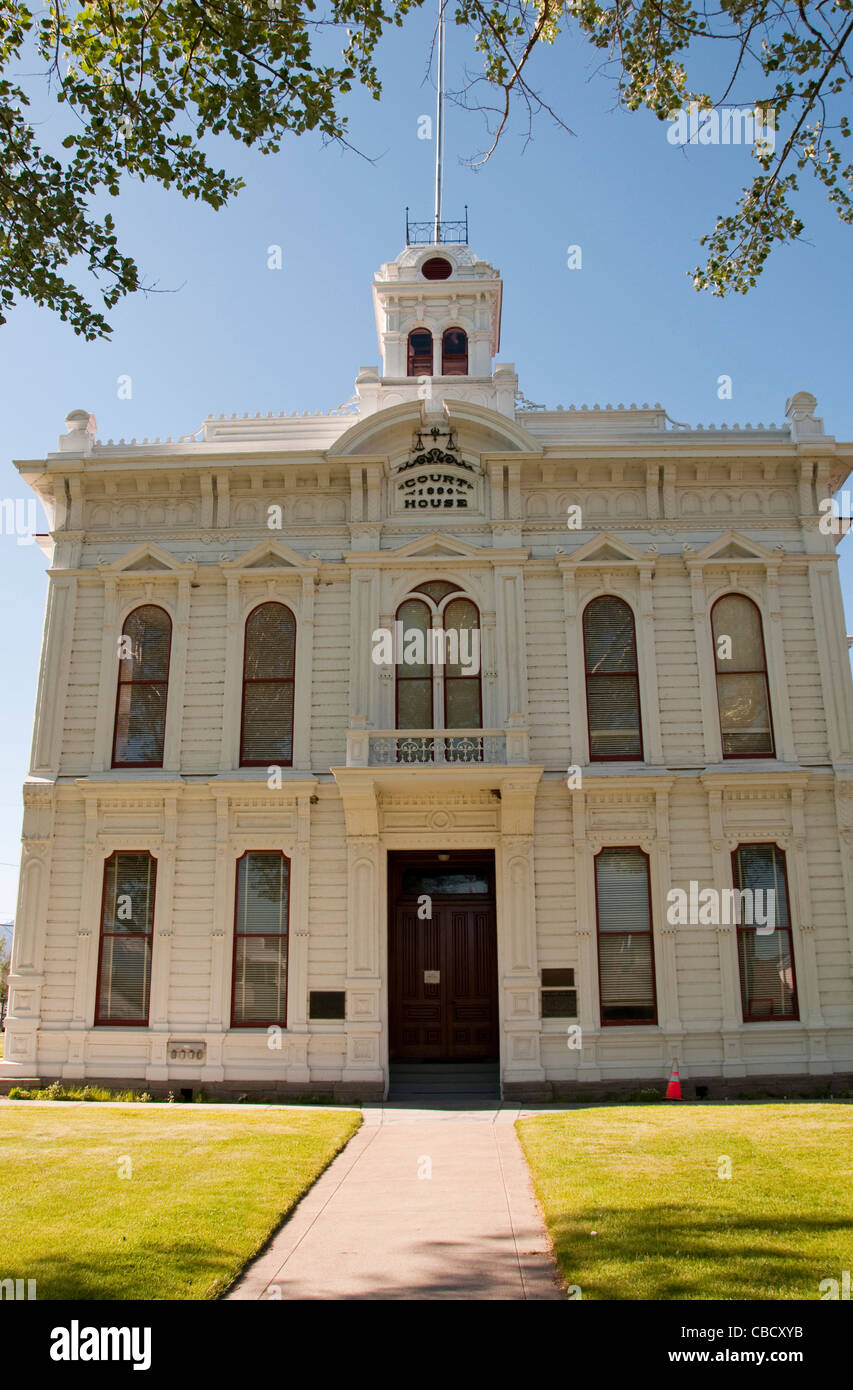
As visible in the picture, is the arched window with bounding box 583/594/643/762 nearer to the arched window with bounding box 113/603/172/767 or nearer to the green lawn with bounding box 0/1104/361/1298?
the arched window with bounding box 113/603/172/767

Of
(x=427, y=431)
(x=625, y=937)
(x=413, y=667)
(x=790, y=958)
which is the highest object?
(x=427, y=431)

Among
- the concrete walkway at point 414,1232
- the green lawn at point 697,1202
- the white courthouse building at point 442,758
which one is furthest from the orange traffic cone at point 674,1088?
the concrete walkway at point 414,1232

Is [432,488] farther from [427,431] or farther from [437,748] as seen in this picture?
[437,748]

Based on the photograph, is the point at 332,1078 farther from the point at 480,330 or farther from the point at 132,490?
the point at 480,330

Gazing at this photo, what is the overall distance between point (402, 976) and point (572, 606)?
22.3 ft

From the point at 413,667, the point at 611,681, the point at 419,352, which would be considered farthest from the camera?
the point at 419,352

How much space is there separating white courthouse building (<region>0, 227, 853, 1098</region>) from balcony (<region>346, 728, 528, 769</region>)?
0.21ft

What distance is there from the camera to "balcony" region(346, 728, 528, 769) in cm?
1688

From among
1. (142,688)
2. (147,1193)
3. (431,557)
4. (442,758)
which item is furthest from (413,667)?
(147,1193)

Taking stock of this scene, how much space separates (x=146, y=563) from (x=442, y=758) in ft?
21.2

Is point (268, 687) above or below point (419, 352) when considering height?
below

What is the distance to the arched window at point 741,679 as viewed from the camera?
709 inches

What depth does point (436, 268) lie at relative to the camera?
2227 cm

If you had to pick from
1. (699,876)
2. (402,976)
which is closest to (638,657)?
(699,876)
